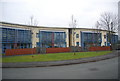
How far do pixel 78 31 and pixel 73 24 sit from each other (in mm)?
22032

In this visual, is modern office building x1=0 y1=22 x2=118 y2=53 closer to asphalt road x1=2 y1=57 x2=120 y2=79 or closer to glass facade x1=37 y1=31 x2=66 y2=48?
glass facade x1=37 y1=31 x2=66 y2=48

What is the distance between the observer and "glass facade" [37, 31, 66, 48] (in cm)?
4066

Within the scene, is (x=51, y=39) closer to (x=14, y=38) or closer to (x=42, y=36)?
(x=42, y=36)

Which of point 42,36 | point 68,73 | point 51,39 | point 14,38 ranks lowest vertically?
point 68,73

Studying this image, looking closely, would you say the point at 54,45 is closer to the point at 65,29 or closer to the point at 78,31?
the point at 65,29

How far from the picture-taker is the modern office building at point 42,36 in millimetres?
31719

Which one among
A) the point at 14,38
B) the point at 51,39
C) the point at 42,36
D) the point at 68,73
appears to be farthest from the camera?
the point at 51,39

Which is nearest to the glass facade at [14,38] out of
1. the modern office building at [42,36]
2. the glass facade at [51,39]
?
the modern office building at [42,36]

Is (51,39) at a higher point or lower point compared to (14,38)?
lower

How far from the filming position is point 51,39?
1657 inches

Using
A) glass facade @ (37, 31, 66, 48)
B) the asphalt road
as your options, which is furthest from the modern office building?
the asphalt road

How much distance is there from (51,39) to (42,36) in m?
3.55

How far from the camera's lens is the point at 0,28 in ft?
96.6

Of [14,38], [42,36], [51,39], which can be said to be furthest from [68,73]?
[51,39]
